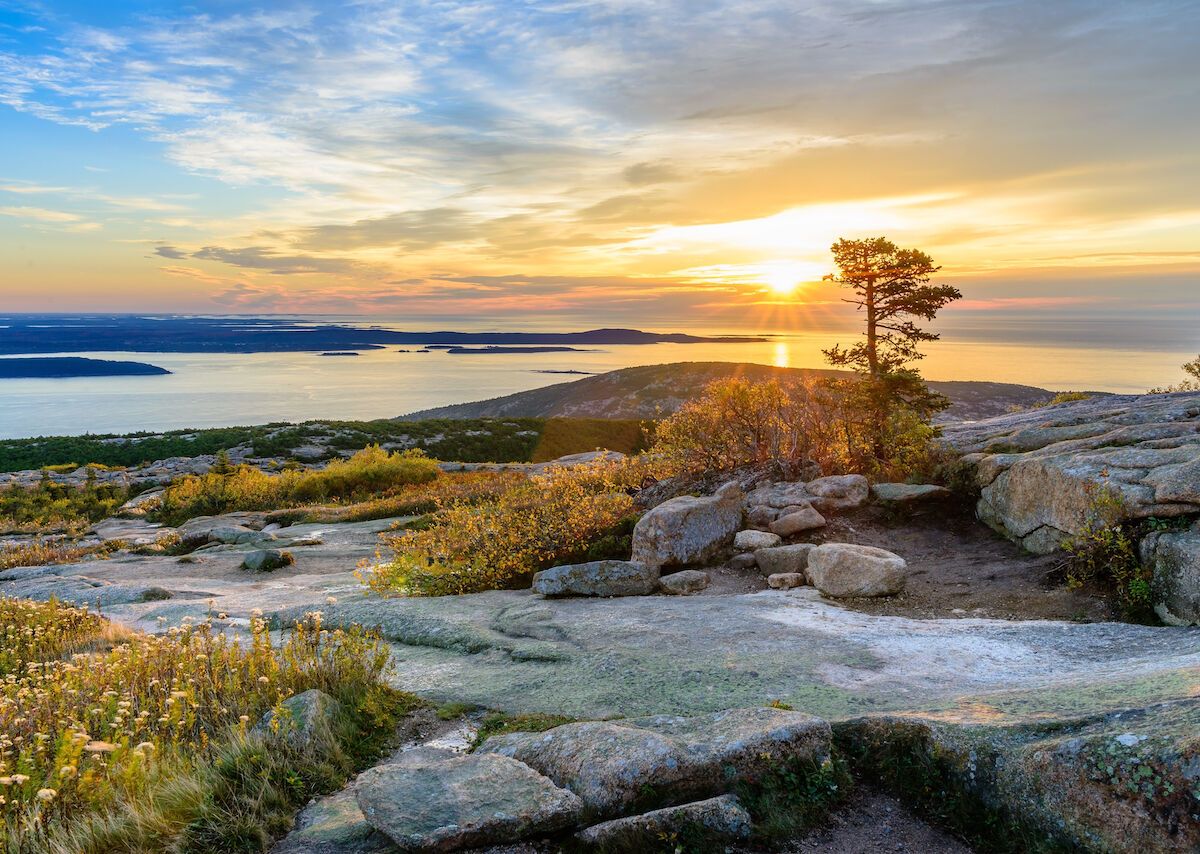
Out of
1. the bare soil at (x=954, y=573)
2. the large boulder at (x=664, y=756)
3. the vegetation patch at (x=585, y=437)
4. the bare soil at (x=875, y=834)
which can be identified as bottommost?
the vegetation patch at (x=585, y=437)

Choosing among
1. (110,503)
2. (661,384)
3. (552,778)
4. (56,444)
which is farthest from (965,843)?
(661,384)

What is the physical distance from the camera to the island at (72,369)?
183500mm

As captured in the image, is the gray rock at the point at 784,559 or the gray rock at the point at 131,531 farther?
the gray rock at the point at 131,531

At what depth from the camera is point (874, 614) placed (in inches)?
362

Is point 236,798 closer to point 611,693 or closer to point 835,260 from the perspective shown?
point 611,693

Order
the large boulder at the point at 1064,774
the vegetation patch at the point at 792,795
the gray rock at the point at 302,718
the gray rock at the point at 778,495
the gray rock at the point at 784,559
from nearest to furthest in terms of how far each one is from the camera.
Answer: the large boulder at the point at 1064,774
the vegetation patch at the point at 792,795
the gray rock at the point at 302,718
the gray rock at the point at 784,559
the gray rock at the point at 778,495

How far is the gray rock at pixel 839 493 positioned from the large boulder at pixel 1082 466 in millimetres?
2029

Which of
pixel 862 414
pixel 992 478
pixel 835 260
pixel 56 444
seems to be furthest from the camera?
pixel 56 444

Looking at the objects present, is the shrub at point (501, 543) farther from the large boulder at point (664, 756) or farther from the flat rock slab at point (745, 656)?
the large boulder at point (664, 756)

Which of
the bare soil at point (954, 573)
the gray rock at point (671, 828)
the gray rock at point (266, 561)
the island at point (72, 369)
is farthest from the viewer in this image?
the island at point (72, 369)

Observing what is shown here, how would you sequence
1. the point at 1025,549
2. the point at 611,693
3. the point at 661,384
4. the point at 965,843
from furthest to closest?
1. the point at 661,384
2. the point at 1025,549
3. the point at 611,693
4. the point at 965,843

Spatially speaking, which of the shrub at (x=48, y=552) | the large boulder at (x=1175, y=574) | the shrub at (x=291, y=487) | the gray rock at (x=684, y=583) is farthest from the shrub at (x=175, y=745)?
the shrub at (x=291, y=487)

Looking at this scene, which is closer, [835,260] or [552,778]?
[552,778]

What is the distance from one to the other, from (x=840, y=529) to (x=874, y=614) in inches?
153
